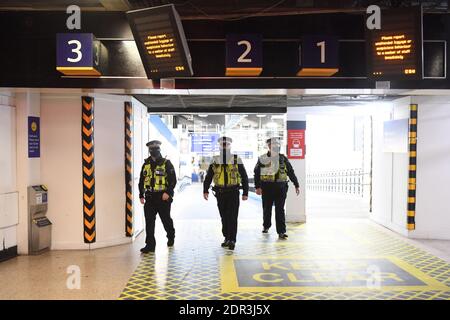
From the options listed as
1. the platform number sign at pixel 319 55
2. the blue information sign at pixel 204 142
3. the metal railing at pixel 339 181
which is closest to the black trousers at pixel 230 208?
the platform number sign at pixel 319 55

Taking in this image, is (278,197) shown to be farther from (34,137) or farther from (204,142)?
(204,142)

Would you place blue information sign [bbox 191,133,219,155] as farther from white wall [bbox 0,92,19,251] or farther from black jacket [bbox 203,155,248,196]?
white wall [bbox 0,92,19,251]

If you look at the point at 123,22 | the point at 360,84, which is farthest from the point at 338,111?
the point at 123,22

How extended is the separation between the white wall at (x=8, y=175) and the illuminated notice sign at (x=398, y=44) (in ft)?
15.6

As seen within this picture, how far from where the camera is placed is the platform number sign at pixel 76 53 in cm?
451

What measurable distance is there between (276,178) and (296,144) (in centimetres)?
172

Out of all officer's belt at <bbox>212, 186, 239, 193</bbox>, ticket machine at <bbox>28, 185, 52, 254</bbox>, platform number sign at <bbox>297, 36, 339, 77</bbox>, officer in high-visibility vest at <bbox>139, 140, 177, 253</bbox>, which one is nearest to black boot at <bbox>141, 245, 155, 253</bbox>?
officer in high-visibility vest at <bbox>139, 140, 177, 253</bbox>

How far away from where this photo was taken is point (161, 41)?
4.27 m

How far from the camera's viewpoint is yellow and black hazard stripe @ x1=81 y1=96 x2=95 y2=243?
251 inches

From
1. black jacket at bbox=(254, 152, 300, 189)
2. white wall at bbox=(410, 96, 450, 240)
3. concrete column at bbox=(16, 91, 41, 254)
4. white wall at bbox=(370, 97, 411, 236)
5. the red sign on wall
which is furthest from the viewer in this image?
the red sign on wall

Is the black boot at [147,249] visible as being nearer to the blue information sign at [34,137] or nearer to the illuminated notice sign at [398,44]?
the blue information sign at [34,137]

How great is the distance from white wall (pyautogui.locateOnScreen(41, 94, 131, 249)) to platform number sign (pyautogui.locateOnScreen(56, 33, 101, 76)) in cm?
189

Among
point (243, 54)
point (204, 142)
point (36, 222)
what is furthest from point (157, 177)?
point (204, 142)

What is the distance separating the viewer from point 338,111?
938 cm
